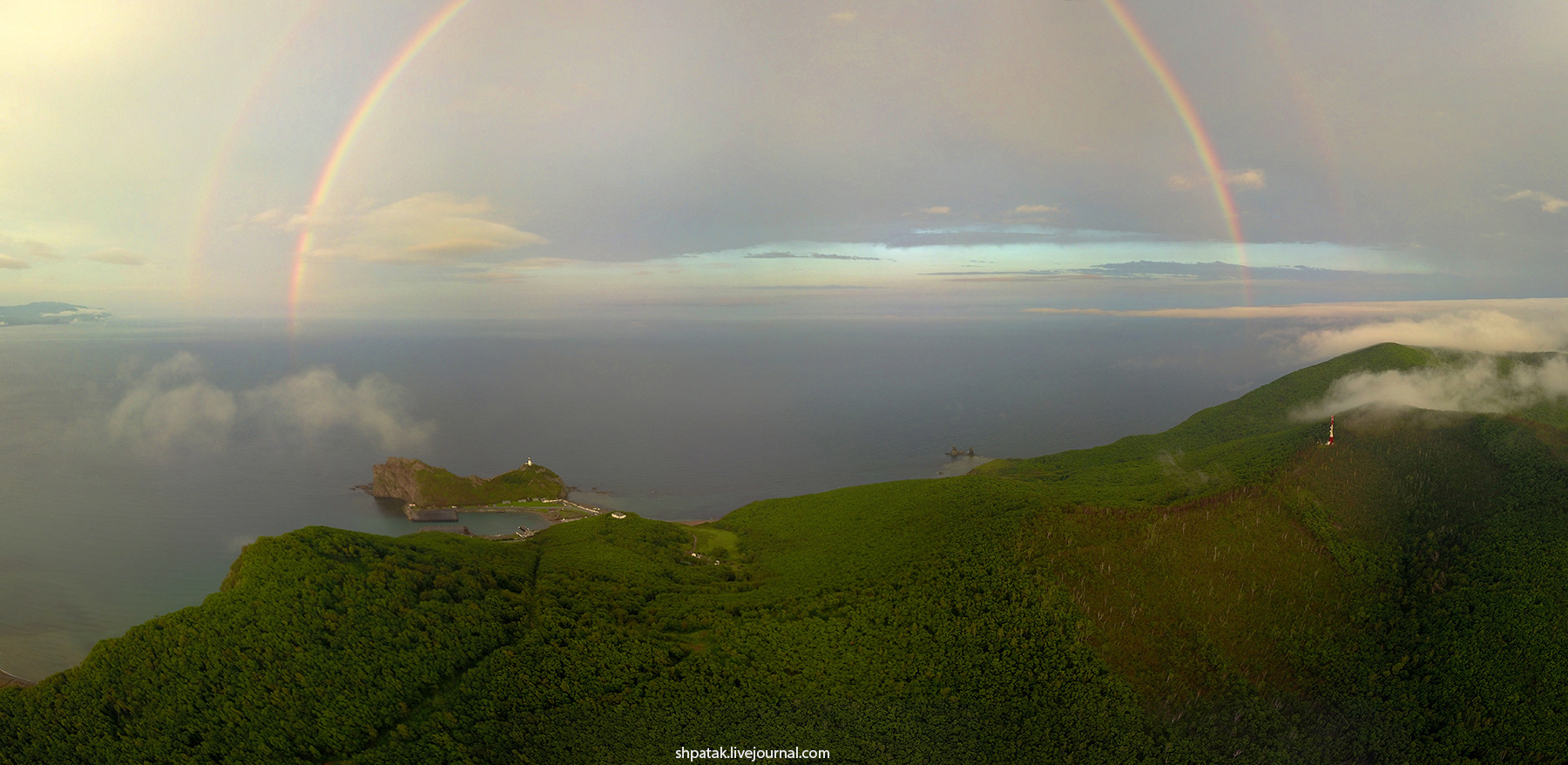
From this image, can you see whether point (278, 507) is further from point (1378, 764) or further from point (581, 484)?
point (1378, 764)

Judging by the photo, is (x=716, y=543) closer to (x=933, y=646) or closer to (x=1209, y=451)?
(x=933, y=646)

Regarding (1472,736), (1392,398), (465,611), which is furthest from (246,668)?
(1392,398)

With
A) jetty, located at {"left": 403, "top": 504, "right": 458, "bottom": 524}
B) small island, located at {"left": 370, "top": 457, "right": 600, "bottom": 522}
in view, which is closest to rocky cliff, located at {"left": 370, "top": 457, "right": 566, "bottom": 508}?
small island, located at {"left": 370, "top": 457, "right": 600, "bottom": 522}

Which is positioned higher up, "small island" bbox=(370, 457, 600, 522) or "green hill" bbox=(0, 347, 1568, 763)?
"green hill" bbox=(0, 347, 1568, 763)

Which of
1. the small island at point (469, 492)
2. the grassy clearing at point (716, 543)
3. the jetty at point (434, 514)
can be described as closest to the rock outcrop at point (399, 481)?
the small island at point (469, 492)

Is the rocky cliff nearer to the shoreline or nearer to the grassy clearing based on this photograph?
the shoreline
